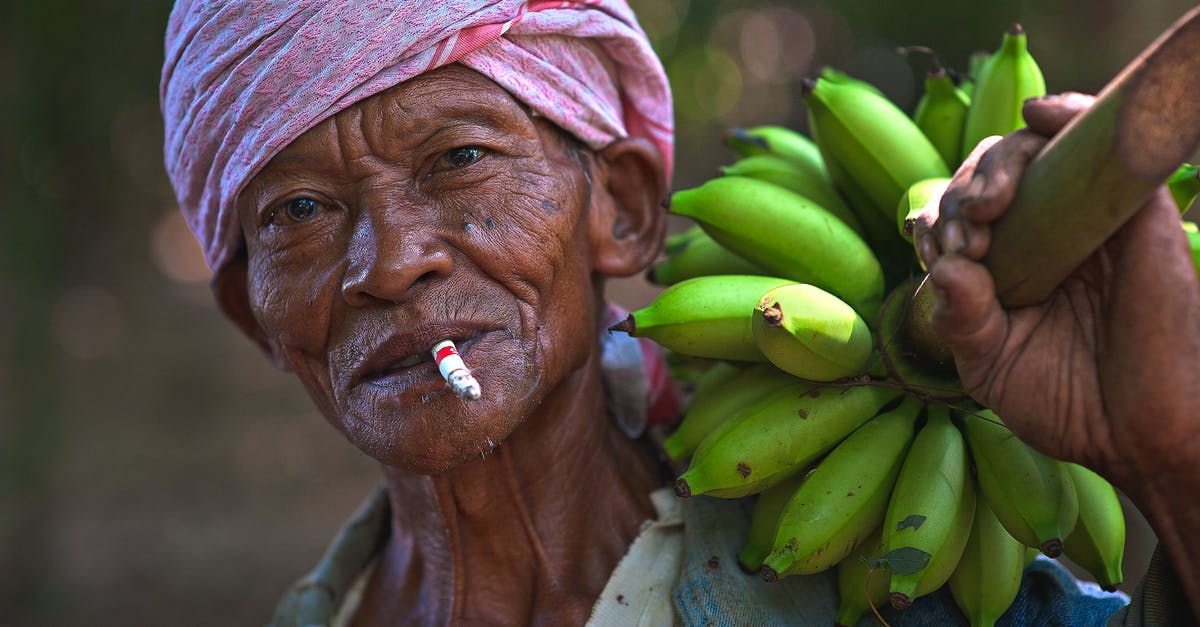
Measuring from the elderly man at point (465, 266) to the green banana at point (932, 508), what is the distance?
21cm

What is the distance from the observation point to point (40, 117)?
606 centimetres

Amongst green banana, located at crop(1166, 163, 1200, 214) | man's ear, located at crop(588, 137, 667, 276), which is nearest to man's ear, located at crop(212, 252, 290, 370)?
man's ear, located at crop(588, 137, 667, 276)

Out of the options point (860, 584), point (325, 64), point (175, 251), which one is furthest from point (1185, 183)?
point (175, 251)

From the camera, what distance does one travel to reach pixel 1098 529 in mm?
1846

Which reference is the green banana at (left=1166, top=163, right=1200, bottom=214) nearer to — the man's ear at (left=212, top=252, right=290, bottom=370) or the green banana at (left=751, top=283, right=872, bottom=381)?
the green banana at (left=751, top=283, right=872, bottom=381)

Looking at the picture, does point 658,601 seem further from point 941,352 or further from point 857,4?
point 857,4

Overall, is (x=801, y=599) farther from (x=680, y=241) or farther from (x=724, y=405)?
(x=680, y=241)

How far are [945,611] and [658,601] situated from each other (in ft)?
1.85

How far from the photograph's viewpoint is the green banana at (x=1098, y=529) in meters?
1.85

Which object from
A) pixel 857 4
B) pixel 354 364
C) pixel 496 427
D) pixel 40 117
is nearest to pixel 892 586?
pixel 496 427

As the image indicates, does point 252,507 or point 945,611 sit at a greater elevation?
point 945,611

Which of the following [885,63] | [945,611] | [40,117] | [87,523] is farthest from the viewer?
[885,63]

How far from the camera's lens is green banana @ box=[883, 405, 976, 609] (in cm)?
178

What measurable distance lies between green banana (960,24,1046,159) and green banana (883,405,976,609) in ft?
2.00
